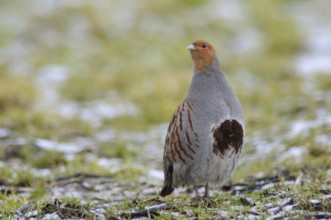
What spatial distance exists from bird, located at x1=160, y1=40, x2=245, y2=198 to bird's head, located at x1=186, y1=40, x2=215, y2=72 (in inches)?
4.8

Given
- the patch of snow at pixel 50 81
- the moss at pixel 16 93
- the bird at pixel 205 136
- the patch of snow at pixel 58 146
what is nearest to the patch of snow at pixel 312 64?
the patch of snow at pixel 50 81

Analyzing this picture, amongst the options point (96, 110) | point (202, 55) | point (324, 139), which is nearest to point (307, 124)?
point (324, 139)

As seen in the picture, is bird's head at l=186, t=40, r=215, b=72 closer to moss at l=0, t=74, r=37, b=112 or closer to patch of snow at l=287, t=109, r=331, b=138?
patch of snow at l=287, t=109, r=331, b=138

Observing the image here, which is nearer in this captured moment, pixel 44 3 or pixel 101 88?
pixel 101 88

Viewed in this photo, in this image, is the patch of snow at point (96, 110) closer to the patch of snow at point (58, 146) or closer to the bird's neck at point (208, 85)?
the patch of snow at point (58, 146)

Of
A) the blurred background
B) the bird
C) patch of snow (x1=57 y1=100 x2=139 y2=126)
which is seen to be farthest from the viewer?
patch of snow (x1=57 y1=100 x2=139 y2=126)

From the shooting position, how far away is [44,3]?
479 inches

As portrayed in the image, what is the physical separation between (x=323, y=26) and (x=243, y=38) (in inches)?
72.7

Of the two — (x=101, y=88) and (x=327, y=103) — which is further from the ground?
(x=101, y=88)

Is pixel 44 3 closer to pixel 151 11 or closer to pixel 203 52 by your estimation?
pixel 151 11

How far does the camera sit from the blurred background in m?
5.58

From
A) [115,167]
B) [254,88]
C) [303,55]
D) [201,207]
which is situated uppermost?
[303,55]

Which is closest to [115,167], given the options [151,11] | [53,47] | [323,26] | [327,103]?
[327,103]

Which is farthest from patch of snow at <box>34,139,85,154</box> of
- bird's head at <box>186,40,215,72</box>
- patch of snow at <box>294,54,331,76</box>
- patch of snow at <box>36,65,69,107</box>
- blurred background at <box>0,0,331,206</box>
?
patch of snow at <box>294,54,331,76</box>
